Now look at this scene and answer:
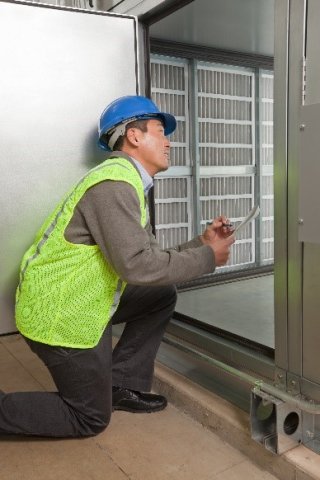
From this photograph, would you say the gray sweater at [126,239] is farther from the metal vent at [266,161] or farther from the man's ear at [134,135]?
the metal vent at [266,161]

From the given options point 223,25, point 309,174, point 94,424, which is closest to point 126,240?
point 309,174

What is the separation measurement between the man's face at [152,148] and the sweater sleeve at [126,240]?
0.25 m

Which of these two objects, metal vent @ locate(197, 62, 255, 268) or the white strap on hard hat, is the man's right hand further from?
metal vent @ locate(197, 62, 255, 268)

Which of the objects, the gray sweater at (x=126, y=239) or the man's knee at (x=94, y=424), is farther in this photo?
the man's knee at (x=94, y=424)

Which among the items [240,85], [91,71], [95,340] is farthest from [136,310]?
[240,85]

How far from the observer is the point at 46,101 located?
2225mm

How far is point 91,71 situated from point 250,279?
2.74 m

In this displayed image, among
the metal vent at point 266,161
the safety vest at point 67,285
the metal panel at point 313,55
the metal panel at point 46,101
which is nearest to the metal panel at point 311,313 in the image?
the metal panel at point 313,55

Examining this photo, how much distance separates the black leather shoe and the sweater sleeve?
73cm

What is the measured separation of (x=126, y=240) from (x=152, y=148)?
454mm

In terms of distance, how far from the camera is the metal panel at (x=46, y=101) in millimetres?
2145

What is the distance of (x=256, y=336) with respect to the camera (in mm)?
2887

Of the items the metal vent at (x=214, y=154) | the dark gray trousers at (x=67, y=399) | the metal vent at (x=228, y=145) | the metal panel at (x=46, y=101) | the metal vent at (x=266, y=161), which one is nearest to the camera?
the dark gray trousers at (x=67, y=399)

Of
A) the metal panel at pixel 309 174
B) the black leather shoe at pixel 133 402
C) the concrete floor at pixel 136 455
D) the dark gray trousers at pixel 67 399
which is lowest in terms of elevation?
the concrete floor at pixel 136 455
